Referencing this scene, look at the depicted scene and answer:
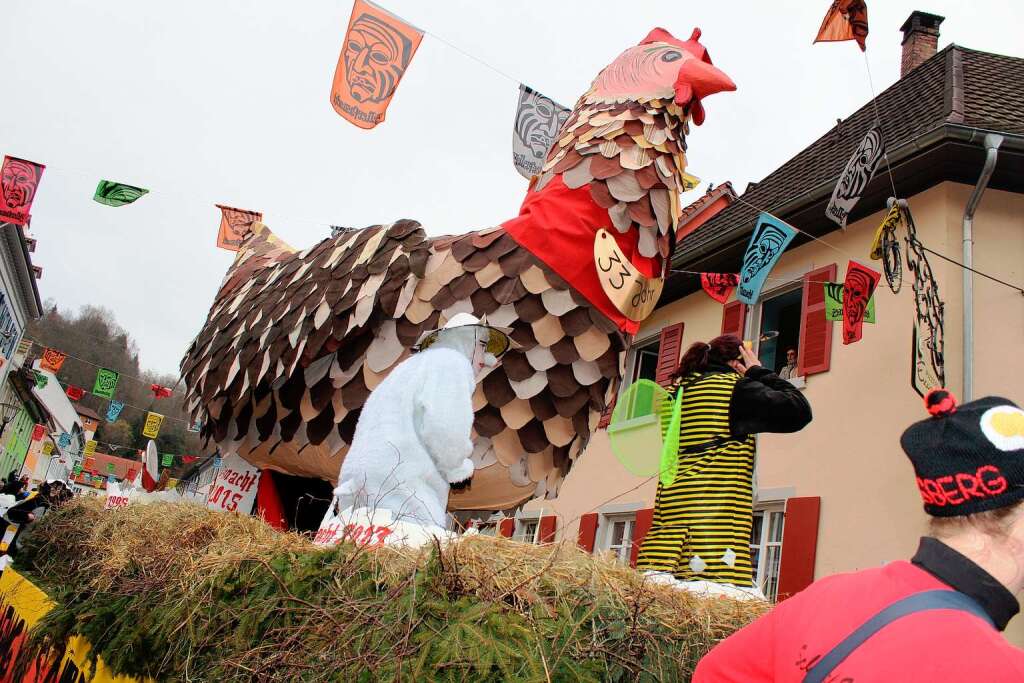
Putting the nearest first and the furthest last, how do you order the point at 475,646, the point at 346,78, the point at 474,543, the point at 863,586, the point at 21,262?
the point at 863,586 < the point at 475,646 < the point at 474,543 < the point at 346,78 < the point at 21,262

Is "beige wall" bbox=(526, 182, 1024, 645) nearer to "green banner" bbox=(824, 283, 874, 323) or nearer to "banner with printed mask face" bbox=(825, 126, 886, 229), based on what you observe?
"green banner" bbox=(824, 283, 874, 323)

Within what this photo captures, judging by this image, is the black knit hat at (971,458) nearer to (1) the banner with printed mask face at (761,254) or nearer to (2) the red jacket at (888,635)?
(2) the red jacket at (888,635)

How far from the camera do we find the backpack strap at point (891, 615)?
38.9 inches

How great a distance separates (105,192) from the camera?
7.57 metres

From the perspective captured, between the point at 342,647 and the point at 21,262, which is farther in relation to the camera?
the point at 21,262

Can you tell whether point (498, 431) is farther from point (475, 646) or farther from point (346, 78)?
point (346, 78)

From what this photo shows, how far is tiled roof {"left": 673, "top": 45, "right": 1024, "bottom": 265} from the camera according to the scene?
723 centimetres

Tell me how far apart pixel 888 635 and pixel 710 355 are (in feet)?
7.64

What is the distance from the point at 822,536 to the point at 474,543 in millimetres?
5949

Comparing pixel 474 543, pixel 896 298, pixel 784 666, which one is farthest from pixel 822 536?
pixel 784 666

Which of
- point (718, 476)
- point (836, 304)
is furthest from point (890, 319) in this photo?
point (718, 476)

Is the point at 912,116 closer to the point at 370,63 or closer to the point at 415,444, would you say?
the point at 370,63

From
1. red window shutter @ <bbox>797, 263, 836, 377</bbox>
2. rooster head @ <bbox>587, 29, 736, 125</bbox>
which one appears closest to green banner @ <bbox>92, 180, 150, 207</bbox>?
rooster head @ <bbox>587, 29, 736, 125</bbox>

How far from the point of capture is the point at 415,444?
245 cm
